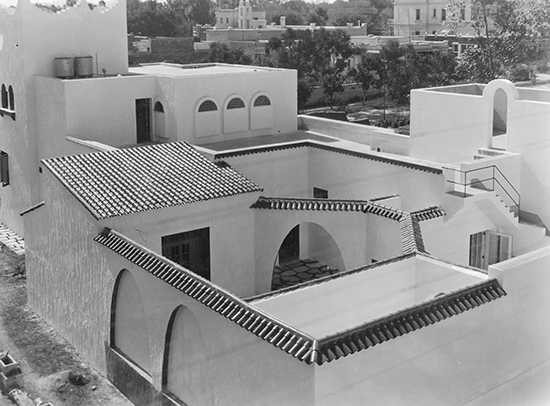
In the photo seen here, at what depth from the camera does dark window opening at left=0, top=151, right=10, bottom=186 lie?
1147 inches

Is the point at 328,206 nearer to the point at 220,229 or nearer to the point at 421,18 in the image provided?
the point at 220,229

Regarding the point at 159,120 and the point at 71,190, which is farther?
the point at 159,120

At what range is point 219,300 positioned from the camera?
1307 cm

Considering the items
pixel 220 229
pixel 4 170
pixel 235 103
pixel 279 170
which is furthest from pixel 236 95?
pixel 4 170

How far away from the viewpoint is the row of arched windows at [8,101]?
1100 inches

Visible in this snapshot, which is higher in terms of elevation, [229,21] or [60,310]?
[229,21]

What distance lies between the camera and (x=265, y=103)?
90.3ft

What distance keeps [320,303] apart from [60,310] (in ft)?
27.6

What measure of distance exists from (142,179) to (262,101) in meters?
8.96

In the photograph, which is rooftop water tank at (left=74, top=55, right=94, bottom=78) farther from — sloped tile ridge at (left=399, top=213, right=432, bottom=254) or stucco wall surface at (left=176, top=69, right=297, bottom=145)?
sloped tile ridge at (left=399, top=213, right=432, bottom=254)

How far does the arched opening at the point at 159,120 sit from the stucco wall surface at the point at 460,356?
1482cm

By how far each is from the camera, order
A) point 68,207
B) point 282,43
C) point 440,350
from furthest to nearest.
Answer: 1. point 282,43
2. point 68,207
3. point 440,350

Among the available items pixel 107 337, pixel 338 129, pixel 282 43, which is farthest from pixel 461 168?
pixel 282 43

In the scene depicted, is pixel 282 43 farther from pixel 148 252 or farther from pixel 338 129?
pixel 148 252
